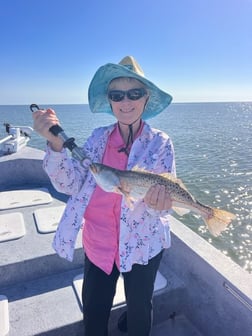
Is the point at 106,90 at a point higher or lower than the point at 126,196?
higher

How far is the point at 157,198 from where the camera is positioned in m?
2.34

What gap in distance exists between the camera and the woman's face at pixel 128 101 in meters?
2.60

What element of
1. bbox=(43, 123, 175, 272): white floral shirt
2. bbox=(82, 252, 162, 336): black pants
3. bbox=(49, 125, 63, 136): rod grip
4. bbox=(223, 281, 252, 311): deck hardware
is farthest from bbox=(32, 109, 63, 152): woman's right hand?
bbox=(223, 281, 252, 311): deck hardware

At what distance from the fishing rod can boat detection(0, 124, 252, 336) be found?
6.21 feet

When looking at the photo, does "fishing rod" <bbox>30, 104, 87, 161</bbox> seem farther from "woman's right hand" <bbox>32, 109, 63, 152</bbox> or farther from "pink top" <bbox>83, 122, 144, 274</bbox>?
"pink top" <bbox>83, 122, 144, 274</bbox>

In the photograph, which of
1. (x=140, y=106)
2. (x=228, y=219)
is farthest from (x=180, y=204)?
(x=140, y=106)

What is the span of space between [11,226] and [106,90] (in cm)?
284

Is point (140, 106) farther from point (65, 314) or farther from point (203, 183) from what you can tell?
point (203, 183)

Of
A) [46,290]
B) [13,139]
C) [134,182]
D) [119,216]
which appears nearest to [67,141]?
[134,182]

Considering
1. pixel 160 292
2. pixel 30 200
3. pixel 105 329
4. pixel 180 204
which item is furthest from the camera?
pixel 30 200

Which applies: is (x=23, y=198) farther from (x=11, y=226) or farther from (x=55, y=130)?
(x=55, y=130)

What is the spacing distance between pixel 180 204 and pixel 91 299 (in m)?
1.20

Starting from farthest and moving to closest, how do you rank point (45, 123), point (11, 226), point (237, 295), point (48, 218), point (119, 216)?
point (48, 218), point (11, 226), point (237, 295), point (119, 216), point (45, 123)

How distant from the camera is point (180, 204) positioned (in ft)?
8.34
